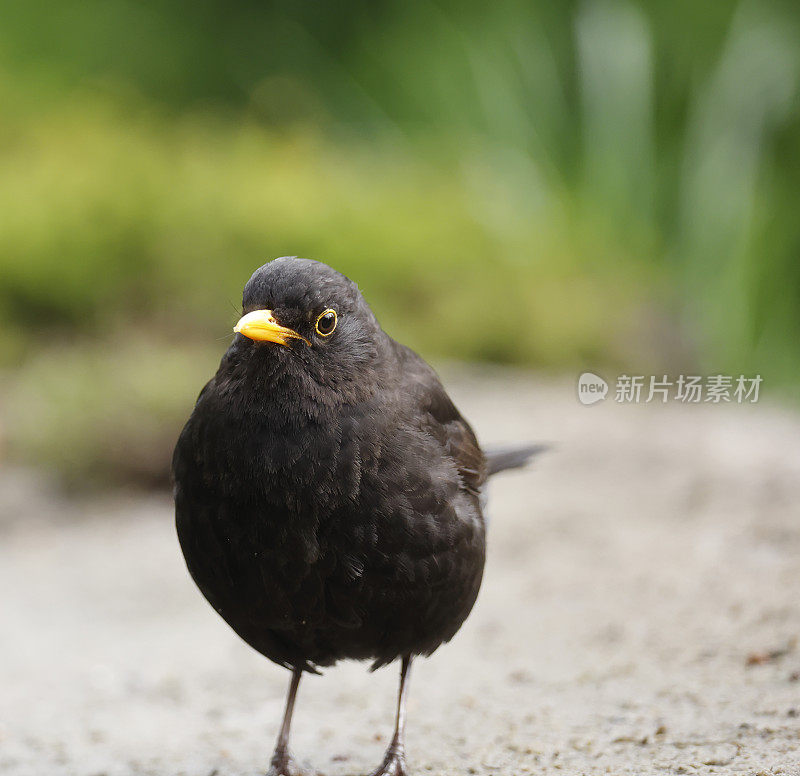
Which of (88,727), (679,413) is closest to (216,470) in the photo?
(88,727)

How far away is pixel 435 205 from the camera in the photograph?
1002 cm

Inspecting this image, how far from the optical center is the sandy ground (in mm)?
3211

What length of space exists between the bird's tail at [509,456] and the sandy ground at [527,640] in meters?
0.81

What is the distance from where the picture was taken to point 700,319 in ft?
30.8

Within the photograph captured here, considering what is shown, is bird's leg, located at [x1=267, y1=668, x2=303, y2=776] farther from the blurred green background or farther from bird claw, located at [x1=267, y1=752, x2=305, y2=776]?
the blurred green background

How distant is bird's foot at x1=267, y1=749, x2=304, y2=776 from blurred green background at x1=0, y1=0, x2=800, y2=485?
396 centimetres

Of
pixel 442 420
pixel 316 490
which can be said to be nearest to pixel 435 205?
pixel 442 420

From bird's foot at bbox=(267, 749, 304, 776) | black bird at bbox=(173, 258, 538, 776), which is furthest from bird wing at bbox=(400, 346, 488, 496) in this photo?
bird's foot at bbox=(267, 749, 304, 776)

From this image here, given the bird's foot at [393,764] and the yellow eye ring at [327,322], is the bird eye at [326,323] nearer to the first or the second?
the yellow eye ring at [327,322]

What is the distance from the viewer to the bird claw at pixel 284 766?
3041 millimetres

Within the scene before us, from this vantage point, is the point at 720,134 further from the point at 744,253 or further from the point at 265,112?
the point at 265,112

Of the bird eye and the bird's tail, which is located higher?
the bird's tail

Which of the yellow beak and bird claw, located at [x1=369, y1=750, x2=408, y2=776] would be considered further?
bird claw, located at [x1=369, y1=750, x2=408, y2=776]

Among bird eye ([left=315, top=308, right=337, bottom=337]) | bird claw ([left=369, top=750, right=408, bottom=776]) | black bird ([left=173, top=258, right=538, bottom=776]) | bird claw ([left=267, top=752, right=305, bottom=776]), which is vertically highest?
bird eye ([left=315, top=308, right=337, bottom=337])
